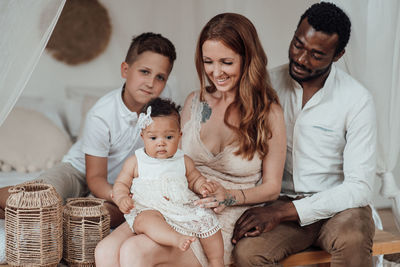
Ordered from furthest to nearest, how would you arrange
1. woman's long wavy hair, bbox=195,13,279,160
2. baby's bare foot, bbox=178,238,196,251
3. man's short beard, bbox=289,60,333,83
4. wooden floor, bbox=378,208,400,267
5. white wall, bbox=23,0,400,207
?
white wall, bbox=23,0,400,207 → wooden floor, bbox=378,208,400,267 → man's short beard, bbox=289,60,333,83 → woman's long wavy hair, bbox=195,13,279,160 → baby's bare foot, bbox=178,238,196,251

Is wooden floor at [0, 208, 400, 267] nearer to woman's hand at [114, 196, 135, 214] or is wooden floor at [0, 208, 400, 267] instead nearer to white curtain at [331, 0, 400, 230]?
woman's hand at [114, 196, 135, 214]

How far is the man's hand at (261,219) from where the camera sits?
218 cm

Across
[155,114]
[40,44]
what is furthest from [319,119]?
[40,44]

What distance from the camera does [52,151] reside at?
11.3ft

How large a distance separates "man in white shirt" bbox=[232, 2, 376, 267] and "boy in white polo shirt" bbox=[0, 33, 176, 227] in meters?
0.61

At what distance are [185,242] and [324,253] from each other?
0.77 meters

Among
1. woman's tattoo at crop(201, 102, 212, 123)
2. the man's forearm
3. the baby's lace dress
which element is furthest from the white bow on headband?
the man's forearm

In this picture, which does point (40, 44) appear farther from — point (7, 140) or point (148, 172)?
point (7, 140)

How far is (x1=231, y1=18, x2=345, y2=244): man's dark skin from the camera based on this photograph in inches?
86.4

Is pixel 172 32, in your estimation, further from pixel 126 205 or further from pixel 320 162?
pixel 126 205

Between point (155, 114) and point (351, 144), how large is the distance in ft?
3.00

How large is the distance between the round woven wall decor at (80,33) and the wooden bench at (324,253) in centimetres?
226

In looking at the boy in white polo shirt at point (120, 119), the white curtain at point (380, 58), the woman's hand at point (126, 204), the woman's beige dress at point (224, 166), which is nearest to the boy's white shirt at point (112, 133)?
the boy in white polo shirt at point (120, 119)

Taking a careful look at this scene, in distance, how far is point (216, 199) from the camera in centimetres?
212
